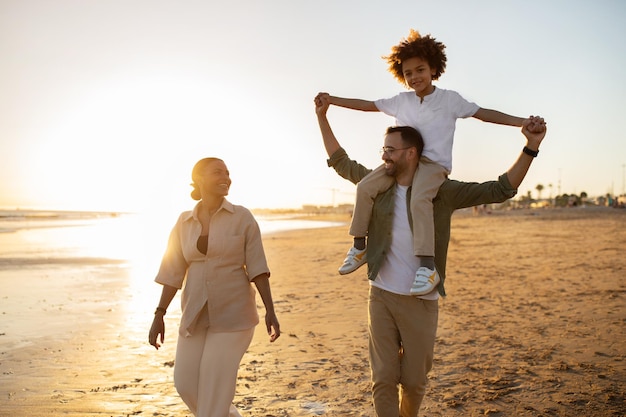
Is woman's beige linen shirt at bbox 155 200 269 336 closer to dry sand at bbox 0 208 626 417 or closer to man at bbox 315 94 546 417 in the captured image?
man at bbox 315 94 546 417

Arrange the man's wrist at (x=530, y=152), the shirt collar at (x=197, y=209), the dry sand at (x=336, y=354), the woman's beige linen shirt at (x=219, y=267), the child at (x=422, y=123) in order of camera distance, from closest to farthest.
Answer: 1. the man's wrist at (x=530, y=152)
2. the child at (x=422, y=123)
3. the woman's beige linen shirt at (x=219, y=267)
4. the shirt collar at (x=197, y=209)
5. the dry sand at (x=336, y=354)

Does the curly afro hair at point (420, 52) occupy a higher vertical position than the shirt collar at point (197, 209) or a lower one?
higher

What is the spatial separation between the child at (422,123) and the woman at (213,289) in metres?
0.80

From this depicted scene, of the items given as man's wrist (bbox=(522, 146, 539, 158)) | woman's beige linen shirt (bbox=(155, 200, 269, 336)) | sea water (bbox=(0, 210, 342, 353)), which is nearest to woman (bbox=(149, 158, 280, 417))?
woman's beige linen shirt (bbox=(155, 200, 269, 336))

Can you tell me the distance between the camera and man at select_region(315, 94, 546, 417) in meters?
3.21

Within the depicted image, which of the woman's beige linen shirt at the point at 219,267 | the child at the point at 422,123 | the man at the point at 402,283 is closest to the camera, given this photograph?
the child at the point at 422,123

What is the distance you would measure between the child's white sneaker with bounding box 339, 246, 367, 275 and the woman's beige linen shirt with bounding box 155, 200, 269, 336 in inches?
24.7

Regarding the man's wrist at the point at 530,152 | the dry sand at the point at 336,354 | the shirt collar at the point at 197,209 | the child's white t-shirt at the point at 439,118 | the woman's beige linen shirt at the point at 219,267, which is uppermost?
the child's white t-shirt at the point at 439,118

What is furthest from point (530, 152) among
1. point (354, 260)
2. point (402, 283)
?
point (354, 260)

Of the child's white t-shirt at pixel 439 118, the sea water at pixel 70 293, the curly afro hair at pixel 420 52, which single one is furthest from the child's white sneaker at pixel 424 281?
the sea water at pixel 70 293

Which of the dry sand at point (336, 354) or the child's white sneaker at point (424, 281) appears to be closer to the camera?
the child's white sneaker at point (424, 281)

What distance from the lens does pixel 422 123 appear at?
3291 mm

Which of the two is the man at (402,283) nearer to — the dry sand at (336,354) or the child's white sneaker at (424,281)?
the child's white sneaker at (424,281)

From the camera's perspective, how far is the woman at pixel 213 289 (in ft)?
11.5
